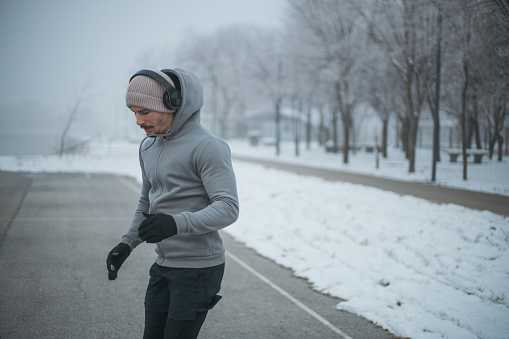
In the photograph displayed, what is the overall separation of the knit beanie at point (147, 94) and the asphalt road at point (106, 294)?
2831 mm

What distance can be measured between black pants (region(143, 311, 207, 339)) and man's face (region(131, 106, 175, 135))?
3.18 ft

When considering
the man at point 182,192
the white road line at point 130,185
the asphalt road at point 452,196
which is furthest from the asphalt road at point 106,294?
the white road line at point 130,185

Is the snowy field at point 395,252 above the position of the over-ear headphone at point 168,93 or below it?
below

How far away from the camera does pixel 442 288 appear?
6051mm

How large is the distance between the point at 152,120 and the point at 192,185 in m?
0.40

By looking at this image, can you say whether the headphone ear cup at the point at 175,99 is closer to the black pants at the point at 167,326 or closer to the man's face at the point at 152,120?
the man's face at the point at 152,120

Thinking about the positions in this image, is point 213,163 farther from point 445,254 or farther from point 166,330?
point 445,254

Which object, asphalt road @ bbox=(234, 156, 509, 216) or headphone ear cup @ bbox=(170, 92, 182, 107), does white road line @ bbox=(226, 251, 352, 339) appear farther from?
asphalt road @ bbox=(234, 156, 509, 216)

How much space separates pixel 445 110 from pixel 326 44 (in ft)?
27.5

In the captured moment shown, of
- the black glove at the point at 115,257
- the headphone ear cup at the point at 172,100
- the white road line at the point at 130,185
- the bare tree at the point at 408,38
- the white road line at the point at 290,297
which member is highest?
the bare tree at the point at 408,38

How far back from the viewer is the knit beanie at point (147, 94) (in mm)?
2383

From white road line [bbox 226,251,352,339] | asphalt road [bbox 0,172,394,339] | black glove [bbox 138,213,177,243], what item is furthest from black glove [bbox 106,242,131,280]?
white road line [bbox 226,251,352,339]

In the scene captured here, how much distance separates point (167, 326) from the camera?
237 cm

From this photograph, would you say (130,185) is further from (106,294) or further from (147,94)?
(147,94)
